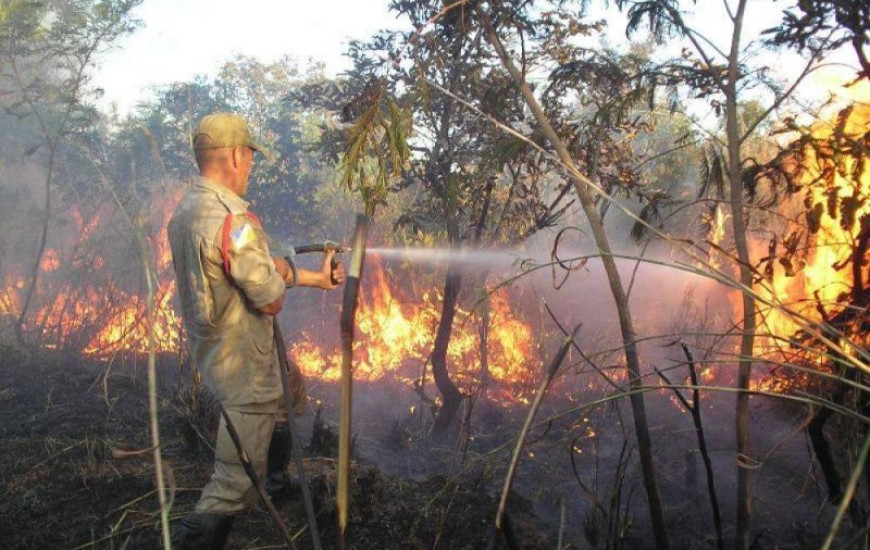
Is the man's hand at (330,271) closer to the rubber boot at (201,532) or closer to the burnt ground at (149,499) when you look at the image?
the burnt ground at (149,499)

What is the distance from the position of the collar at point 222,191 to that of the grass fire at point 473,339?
11 mm

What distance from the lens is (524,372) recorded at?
883 cm

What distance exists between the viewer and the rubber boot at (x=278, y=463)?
11.7 feet

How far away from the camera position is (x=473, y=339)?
9.37 meters

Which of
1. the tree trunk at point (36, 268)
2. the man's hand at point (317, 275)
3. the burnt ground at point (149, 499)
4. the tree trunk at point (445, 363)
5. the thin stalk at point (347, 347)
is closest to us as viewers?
the thin stalk at point (347, 347)

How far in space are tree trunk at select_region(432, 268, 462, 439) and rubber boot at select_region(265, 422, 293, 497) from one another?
2.90 m

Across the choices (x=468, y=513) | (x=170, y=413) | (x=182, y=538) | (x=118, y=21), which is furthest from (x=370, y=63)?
(x=118, y=21)

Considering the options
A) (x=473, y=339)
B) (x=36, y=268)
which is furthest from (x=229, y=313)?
(x=36, y=268)

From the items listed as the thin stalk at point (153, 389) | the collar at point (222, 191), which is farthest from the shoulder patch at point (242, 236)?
the thin stalk at point (153, 389)

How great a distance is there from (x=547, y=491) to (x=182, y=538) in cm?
398

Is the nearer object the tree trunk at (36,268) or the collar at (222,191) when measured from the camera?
the collar at (222,191)

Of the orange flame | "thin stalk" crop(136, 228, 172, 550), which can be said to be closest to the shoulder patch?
"thin stalk" crop(136, 228, 172, 550)

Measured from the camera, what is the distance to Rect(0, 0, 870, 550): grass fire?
72.5 inches

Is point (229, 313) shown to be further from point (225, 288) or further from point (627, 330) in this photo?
point (627, 330)
